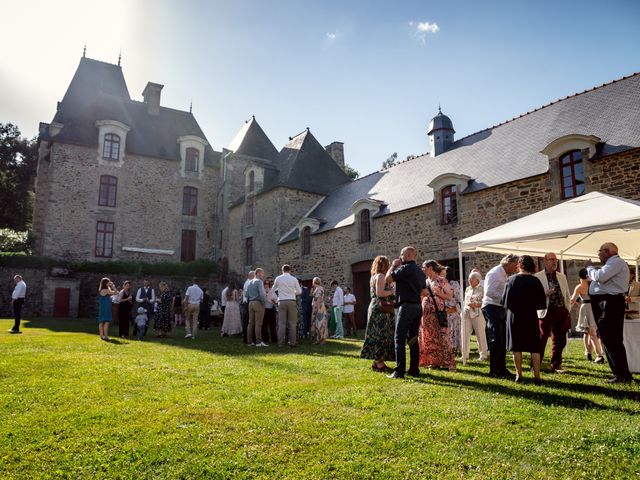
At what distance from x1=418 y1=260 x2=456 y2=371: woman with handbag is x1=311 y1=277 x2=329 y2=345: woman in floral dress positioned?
435 cm

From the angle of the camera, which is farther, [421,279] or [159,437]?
[421,279]

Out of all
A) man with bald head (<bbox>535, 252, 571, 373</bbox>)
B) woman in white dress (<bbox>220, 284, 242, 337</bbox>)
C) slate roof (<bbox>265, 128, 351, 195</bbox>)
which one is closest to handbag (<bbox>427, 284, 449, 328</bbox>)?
man with bald head (<bbox>535, 252, 571, 373</bbox>)

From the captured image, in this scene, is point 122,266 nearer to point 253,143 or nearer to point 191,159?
point 191,159

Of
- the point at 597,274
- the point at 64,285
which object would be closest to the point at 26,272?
the point at 64,285

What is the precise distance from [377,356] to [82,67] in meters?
29.1

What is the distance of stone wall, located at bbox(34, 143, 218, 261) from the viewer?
2411cm

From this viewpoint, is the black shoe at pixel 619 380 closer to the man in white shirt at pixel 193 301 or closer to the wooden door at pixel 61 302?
the man in white shirt at pixel 193 301

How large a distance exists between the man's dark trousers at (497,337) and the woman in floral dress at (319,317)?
5.22m

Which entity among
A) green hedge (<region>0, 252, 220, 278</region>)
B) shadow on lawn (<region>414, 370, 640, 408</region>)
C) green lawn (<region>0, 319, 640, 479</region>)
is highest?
green hedge (<region>0, 252, 220, 278</region>)

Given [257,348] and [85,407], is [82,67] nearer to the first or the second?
[257,348]

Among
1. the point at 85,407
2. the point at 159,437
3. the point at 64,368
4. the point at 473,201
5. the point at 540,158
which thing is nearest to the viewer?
the point at 159,437

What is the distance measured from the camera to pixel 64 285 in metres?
20.6

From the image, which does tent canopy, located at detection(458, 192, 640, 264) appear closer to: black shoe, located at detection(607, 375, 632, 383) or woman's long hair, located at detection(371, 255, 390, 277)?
black shoe, located at detection(607, 375, 632, 383)

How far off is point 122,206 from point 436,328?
23.1 m
